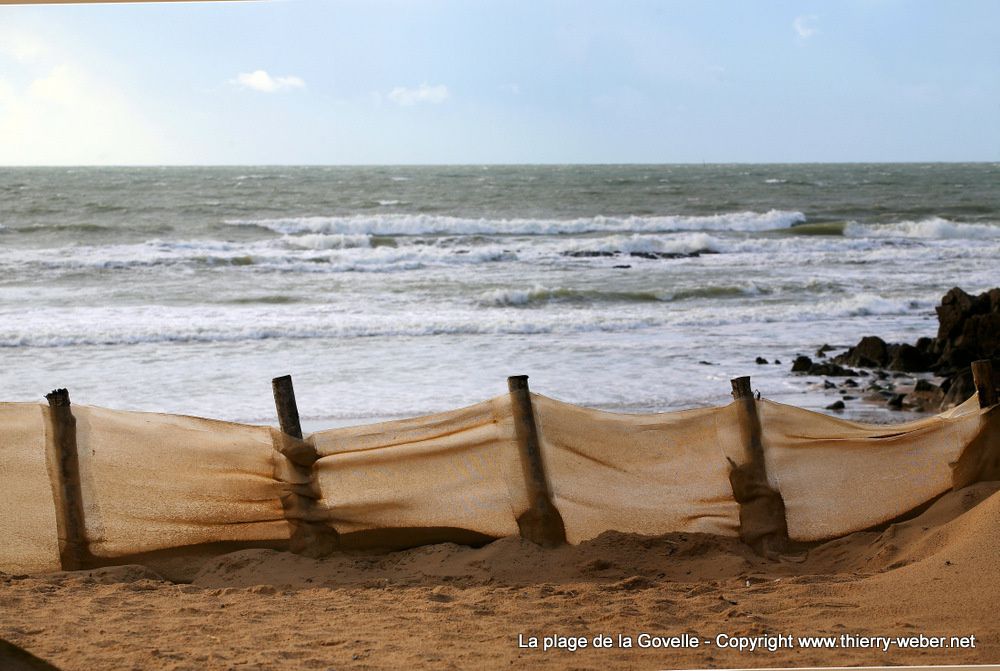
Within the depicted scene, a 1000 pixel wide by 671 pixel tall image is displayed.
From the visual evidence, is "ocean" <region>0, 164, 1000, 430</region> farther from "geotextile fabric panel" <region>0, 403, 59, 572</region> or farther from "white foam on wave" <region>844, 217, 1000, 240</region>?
"geotextile fabric panel" <region>0, 403, 59, 572</region>

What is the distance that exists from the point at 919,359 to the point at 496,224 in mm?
17481

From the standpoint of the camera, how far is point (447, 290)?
1550cm

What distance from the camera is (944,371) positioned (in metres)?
8.79

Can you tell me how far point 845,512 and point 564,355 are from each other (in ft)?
19.8

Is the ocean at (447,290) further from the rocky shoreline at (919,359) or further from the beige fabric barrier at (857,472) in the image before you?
the beige fabric barrier at (857,472)

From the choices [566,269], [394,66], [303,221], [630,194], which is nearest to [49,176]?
[303,221]

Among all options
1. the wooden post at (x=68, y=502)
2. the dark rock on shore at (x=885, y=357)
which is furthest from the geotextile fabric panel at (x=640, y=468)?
the dark rock on shore at (x=885, y=357)

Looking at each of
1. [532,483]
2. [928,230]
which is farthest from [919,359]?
[928,230]

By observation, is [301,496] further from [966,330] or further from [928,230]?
[928,230]

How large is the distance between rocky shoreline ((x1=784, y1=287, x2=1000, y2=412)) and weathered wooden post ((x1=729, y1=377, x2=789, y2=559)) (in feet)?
13.2

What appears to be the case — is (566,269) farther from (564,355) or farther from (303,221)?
(303,221)

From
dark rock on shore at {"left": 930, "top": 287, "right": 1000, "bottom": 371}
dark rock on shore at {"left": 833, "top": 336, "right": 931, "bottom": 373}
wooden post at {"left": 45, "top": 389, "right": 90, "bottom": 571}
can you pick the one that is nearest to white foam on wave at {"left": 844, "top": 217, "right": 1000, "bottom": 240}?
dark rock on shore at {"left": 930, "top": 287, "right": 1000, "bottom": 371}

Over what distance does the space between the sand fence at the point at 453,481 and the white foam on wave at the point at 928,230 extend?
20.8m

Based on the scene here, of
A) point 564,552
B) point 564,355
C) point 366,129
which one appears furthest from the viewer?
point 366,129
